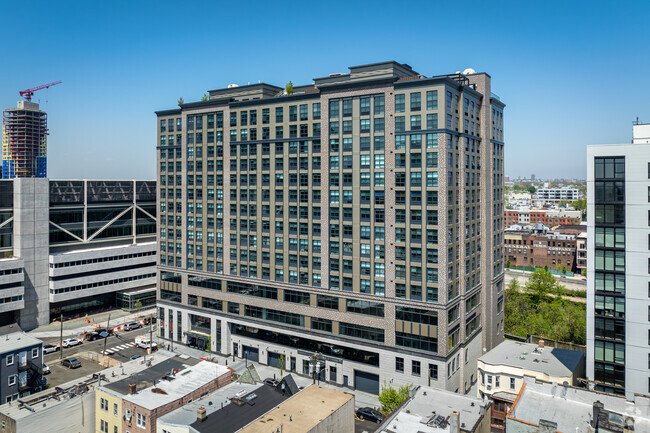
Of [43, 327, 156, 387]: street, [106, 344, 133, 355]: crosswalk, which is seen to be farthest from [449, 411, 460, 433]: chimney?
[106, 344, 133, 355]: crosswalk

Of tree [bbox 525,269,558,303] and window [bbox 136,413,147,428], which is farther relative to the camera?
tree [bbox 525,269,558,303]

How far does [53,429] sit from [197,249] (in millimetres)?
41814

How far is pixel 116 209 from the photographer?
116 m

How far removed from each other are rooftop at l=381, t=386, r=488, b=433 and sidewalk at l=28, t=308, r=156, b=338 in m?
74.9

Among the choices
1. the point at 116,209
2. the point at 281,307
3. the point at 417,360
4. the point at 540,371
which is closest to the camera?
the point at 540,371

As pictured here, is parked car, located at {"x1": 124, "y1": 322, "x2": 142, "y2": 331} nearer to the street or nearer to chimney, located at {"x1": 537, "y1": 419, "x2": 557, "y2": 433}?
the street

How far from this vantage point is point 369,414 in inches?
2382

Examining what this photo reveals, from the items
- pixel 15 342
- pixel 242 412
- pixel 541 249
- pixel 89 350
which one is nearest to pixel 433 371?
pixel 242 412

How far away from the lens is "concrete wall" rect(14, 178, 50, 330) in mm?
97438

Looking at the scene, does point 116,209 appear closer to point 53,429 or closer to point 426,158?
point 53,429

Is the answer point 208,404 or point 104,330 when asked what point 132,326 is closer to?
point 104,330


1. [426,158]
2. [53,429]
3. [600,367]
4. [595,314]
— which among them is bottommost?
[53,429]

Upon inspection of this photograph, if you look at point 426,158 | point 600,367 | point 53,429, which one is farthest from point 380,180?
point 53,429

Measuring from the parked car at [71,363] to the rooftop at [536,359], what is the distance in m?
64.2
